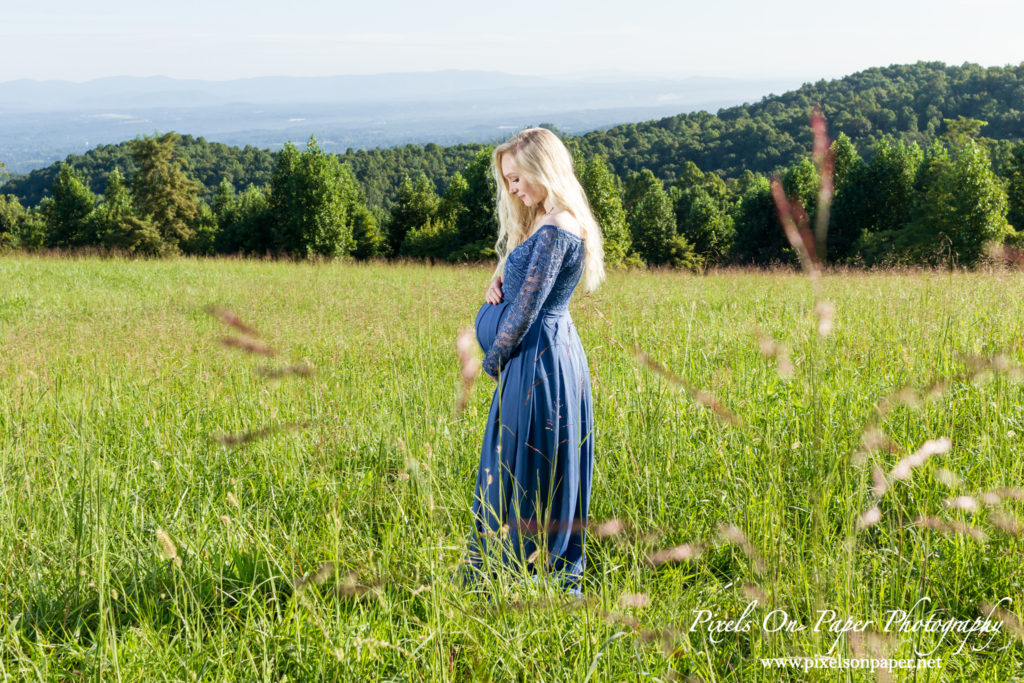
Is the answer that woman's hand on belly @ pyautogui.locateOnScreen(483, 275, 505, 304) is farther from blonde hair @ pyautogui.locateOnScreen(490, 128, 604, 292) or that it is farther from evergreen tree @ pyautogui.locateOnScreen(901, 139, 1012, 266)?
evergreen tree @ pyautogui.locateOnScreen(901, 139, 1012, 266)

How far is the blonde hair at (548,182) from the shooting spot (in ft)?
7.82

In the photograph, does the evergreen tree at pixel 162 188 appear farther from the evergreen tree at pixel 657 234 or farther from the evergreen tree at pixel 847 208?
the evergreen tree at pixel 847 208

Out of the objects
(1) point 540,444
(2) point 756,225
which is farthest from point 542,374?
(2) point 756,225

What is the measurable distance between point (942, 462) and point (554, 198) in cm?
183

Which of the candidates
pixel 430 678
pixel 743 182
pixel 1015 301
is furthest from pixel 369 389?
pixel 743 182

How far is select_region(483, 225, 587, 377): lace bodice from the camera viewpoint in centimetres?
226

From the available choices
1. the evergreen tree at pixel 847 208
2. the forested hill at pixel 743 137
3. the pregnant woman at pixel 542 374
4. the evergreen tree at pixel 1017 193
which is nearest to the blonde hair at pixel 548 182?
the pregnant woman at pixel 542 374

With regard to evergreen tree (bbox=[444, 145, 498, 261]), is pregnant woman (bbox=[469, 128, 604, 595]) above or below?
below

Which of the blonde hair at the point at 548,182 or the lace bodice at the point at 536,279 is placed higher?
the blonde hair at the point at 548,182

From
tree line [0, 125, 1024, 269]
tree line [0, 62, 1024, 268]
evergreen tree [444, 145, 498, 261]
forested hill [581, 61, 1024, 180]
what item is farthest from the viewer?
forested hill [581, 61, 1024, 180]

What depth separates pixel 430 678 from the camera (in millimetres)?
1450

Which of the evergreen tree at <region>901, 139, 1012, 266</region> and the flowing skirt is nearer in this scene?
the flowing skirt

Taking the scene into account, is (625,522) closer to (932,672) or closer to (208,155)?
(932,672)

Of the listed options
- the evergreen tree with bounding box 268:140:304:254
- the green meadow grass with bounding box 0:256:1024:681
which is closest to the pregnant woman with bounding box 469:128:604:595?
the green meadow grass with bounding box 0:256:1024:681
